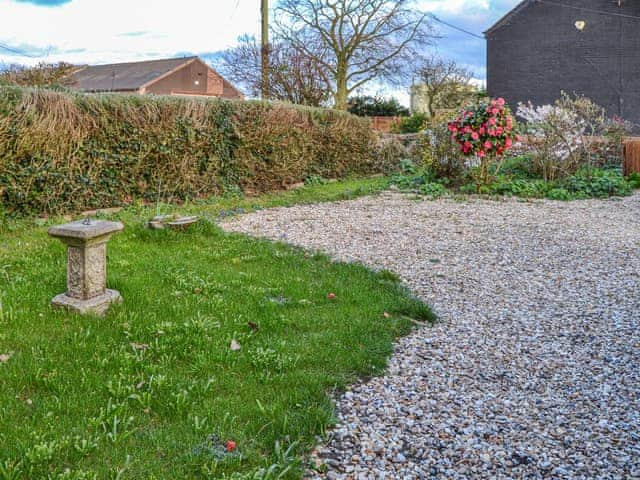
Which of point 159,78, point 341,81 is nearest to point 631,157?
point 341,81

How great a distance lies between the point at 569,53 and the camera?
22.2m

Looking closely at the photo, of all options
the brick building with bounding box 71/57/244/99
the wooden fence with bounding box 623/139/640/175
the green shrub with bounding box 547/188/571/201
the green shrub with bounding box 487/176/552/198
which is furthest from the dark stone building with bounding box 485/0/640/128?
the brick building with bounding box 71/57/244/99

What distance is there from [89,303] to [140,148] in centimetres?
518

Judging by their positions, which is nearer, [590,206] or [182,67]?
[590,206]

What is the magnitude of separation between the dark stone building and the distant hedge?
45.4 ft

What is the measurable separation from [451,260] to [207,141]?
16.7 feet

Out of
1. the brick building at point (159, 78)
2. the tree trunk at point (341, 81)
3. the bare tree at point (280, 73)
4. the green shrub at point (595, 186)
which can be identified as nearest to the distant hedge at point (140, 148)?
the green shrub at point (595, 186)

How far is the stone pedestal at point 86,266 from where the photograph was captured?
3672 millimetres

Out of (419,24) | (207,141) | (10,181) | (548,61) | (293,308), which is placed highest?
(419,24)

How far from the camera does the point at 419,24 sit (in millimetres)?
23797

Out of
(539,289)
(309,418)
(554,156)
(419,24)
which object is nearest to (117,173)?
(539,289)

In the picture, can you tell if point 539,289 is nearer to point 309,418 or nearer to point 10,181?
point 309,418

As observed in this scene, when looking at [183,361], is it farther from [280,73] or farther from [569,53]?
[569,53]

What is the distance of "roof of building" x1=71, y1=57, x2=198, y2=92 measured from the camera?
33919 millimetres
